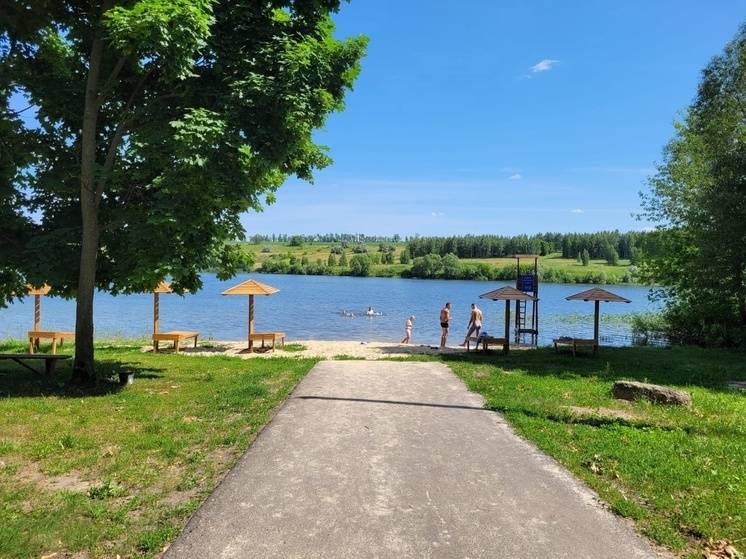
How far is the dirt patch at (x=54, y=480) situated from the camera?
5652 mm

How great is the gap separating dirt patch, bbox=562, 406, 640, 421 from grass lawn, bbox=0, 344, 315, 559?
5.39 metres

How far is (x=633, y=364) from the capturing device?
16.8 meters

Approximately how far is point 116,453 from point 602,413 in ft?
25.6

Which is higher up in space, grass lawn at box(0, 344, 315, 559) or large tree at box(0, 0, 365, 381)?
large tree at box(0, 0, 365, 381)

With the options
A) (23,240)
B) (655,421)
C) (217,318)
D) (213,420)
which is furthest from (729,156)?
(217,318)

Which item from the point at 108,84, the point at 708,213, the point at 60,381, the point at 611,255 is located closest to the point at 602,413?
the point at 60,381

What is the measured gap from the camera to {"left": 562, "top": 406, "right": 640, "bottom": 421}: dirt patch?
361 inches

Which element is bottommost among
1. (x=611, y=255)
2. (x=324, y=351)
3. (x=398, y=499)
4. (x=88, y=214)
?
(x=324, y=351)

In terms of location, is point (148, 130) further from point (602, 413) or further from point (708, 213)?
point (708, 213)

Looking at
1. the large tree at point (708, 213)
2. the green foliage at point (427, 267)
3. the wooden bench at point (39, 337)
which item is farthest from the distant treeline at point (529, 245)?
the wooden bench at point (39, 337)

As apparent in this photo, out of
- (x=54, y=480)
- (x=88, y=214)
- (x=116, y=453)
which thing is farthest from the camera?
(x=88, y=214)

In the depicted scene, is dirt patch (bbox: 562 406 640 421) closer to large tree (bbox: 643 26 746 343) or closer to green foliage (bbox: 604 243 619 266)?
large tree (bbox: 643 26 746 343)

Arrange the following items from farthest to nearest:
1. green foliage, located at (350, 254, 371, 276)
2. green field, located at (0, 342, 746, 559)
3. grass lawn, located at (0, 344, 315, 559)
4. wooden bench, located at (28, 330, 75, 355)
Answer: green foliage, located at (350, 254, 371, 276), wooden bench, located at (28, 330, 75, 355), green field, located at (0, 342, 746, 559), grass lawn, located at (0, 344, 315, 559)

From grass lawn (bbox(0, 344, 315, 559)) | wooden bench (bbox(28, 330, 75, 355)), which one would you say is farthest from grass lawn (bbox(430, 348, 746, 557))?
wooden bench (bbox(28, 330, 75, 355))
